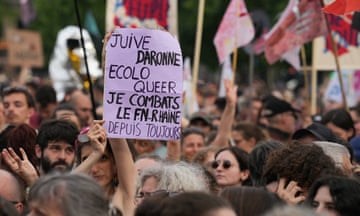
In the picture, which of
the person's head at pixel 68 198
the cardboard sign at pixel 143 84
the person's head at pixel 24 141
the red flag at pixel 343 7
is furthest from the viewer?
the red flag at pixel 343 7

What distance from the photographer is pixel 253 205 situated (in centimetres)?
550

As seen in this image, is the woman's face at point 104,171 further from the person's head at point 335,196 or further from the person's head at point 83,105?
the person's head at point 83,105

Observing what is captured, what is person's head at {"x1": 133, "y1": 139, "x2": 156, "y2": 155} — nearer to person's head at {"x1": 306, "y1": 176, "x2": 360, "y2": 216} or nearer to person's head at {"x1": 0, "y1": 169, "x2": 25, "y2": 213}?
person's head at {"x1": 0, "y1": 169, "x2": 25, "y2": 213}

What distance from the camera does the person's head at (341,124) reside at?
1106 cm

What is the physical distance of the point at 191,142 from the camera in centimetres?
1132

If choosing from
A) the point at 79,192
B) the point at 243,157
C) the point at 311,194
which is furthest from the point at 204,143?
the point at 79,192

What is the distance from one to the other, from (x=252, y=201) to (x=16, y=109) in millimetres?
6364

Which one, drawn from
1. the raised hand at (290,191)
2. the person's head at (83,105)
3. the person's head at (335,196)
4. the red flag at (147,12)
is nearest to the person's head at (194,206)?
the person's head at (335,196)

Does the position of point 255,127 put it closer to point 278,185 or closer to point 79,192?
point 278,185

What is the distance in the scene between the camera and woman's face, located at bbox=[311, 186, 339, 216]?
592 centimetres

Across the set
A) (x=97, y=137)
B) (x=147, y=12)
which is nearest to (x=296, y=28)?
(x=147, y=12)

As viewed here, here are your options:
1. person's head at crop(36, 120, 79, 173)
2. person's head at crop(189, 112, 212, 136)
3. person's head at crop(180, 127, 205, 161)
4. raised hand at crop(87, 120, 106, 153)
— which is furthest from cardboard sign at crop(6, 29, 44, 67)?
raised hand at crop(87, 120, 106, 153)

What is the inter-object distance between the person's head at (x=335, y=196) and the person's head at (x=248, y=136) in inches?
211

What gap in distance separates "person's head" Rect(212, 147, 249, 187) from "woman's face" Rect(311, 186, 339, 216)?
2.51 meters
